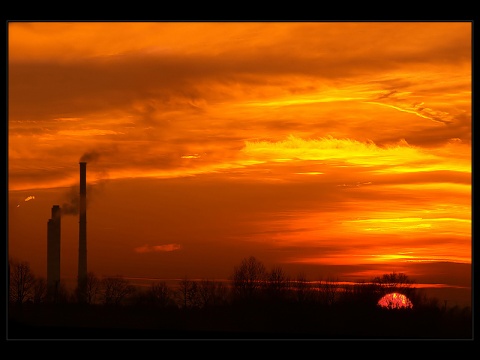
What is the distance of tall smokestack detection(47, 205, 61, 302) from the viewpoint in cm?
4259

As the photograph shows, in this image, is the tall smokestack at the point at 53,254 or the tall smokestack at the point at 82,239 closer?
the tall smokestack at the point at 82,239

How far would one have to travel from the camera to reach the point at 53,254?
4247 cm

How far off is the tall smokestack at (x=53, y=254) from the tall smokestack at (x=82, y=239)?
160 cm

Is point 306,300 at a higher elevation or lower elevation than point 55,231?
lower

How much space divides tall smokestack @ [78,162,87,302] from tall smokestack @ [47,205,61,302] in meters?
1.60

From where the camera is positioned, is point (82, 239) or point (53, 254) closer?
point (82, 239)

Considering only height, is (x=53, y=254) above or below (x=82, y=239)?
below

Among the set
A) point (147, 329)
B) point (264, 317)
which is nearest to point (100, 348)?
point (147, 329)

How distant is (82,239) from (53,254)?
7.70 ft

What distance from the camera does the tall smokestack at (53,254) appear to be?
140 ft

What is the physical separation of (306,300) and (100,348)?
29422 millimetres

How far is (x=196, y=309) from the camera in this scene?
4406 cm

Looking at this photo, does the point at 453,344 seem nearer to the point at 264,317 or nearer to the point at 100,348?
the point at 100,348

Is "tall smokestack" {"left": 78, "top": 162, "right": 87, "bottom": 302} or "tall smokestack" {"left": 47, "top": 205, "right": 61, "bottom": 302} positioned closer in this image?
"tall smokestack" {"left": 78, "top": 162, "right": 87, "bottom": 302}
